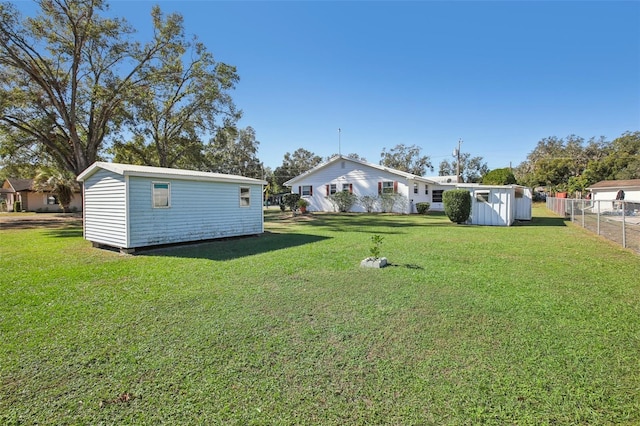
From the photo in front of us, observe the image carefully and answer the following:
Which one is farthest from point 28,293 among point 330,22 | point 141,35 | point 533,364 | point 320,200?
point 320,200

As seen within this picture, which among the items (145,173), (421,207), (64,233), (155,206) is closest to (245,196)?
(155,206)

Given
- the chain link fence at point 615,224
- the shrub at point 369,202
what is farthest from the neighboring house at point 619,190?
the shrub at point 369,202

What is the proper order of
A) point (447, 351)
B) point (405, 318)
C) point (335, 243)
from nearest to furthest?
point (447, 351), point (405, 318), point (335, 243)

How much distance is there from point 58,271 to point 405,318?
7.00m

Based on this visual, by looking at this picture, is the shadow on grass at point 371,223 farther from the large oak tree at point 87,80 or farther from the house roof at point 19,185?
the house roof at point 19,185

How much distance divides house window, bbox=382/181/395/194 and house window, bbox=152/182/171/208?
56.0 feet

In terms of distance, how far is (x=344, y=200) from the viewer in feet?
80.1

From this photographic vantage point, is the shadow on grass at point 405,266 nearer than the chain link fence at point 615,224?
Yes

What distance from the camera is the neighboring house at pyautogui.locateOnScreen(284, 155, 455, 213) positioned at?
22.6 metres

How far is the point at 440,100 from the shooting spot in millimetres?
22766

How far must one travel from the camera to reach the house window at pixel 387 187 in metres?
23.0

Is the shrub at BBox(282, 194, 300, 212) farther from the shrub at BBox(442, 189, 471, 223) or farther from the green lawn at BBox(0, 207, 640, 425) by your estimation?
the green lawn at BBox(0, 207, 640, 425)

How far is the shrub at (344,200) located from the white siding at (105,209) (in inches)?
677

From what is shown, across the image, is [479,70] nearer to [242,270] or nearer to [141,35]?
[242,270]
